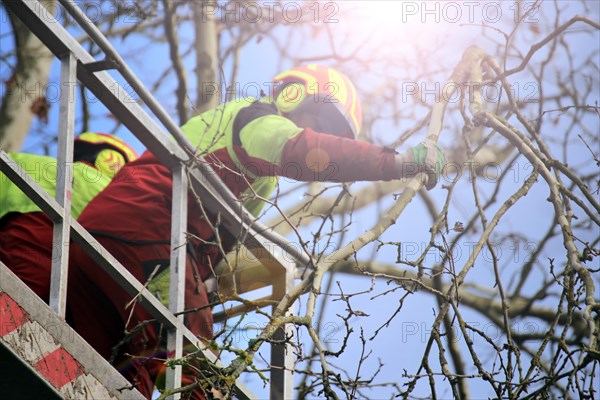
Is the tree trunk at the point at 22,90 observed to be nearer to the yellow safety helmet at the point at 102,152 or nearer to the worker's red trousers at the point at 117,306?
the yellow safety helmet at the point at 102,152

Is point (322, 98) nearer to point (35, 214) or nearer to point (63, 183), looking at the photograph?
point (35, 214)

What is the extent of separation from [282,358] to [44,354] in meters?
1.56

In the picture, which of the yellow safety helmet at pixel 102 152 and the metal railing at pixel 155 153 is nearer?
the metal railing at pixel 155 153

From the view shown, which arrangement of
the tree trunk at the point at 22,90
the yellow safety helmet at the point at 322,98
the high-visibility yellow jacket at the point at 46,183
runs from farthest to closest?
the tree trunk at the point at 22,90 < the yellow safety helmet at the point at 322,98 < the high-visibility yellow jacket at the point at 46,183

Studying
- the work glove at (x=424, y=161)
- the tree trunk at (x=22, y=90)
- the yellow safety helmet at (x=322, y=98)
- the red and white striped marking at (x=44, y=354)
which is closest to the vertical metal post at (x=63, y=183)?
the red and white striped marking at (x=44, y=354)

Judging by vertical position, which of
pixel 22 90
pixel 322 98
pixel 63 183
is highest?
pixel 22 90

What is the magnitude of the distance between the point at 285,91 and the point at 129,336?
1.85 metres

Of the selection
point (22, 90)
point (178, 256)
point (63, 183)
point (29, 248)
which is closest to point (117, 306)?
point (29, 248)

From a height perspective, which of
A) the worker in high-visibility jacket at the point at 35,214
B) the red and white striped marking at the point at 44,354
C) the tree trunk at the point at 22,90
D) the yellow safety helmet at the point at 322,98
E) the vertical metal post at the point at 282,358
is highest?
the tree trunk at the point at 22,90

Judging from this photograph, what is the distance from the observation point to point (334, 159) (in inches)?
168

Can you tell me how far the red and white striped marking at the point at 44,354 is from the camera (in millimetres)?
2889

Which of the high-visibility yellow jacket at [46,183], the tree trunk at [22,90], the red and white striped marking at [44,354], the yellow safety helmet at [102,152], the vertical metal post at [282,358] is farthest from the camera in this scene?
the tree trunk at [22,90]

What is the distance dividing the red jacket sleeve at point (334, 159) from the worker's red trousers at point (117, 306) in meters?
0.66

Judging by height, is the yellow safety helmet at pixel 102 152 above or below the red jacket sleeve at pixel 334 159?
above
